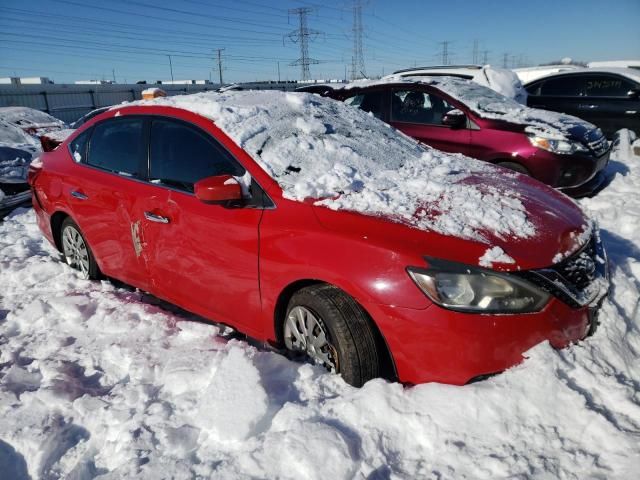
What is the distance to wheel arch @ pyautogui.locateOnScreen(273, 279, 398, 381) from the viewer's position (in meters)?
2.19

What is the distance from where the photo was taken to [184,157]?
2.95m

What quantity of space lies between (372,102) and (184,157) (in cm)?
423

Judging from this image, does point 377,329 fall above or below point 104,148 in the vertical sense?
below

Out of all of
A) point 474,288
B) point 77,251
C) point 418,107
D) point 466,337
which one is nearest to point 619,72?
point 418,107

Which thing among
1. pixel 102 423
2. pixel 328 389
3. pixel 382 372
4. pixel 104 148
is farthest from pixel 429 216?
pixel 104 148

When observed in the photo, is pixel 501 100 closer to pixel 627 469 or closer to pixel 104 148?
pixel 104 148

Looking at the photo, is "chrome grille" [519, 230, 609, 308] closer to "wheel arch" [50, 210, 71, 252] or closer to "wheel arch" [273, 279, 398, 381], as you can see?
"wheel arch" [273, 279, 398, 381]

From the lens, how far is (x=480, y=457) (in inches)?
69.3

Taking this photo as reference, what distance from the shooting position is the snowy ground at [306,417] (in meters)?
1.77

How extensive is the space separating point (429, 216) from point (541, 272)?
0.57 meters

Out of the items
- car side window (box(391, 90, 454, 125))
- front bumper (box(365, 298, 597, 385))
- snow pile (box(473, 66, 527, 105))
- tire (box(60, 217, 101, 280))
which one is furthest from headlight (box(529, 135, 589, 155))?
tire (box(60, 217, 101, 280))

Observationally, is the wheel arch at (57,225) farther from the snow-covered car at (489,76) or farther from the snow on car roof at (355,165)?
the snow-covered car at (489,76)

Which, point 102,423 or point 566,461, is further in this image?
point 102,423

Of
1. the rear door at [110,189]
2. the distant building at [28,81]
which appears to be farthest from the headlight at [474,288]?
the distant building at [28,81]
